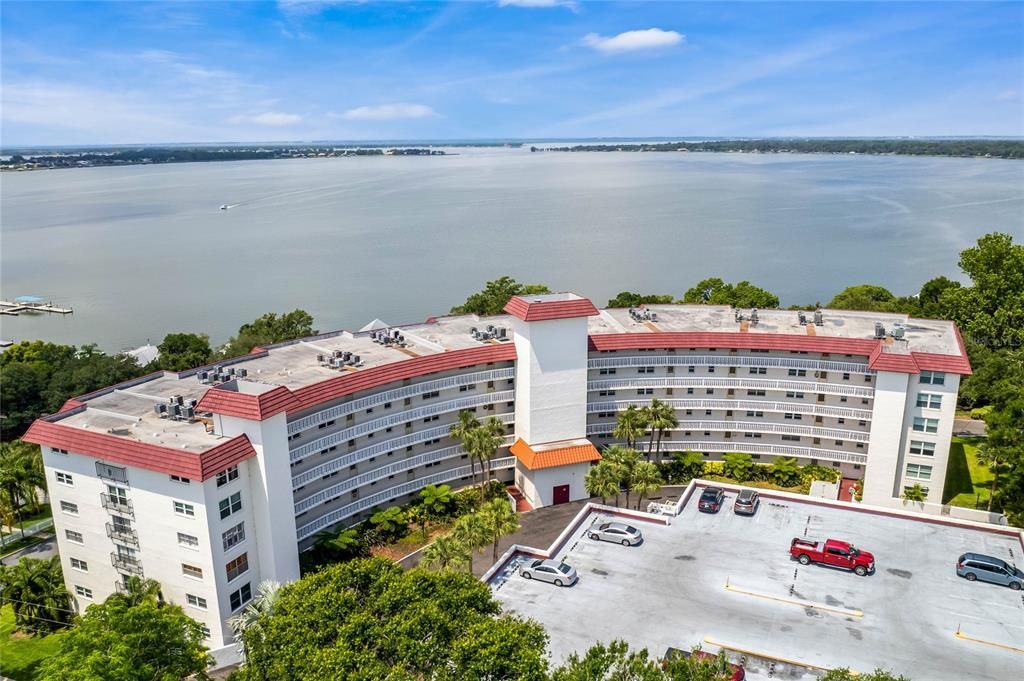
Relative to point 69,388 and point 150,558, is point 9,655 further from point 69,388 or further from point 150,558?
point 69,388

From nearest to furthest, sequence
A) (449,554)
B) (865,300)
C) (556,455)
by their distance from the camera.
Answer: (449,554) → (556,455) → (865,300)

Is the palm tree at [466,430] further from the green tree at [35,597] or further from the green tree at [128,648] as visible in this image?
the green tree at [35,597]

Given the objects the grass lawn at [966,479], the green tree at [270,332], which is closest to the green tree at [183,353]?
the green tree at [270,332]

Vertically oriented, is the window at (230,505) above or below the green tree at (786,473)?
above

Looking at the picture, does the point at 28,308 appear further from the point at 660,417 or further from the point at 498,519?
the point at 498,519

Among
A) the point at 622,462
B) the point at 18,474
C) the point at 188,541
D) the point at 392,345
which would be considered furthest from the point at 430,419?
the point at 18,474

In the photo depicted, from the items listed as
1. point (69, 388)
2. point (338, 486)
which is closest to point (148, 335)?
point (69, 388)

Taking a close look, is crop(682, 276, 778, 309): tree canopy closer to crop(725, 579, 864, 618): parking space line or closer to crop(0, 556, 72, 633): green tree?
crop(725, 579, 864, 618): parking space line

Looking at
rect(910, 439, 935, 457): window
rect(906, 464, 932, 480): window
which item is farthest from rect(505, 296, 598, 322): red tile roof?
rect(906, 464, 932, 480): window
